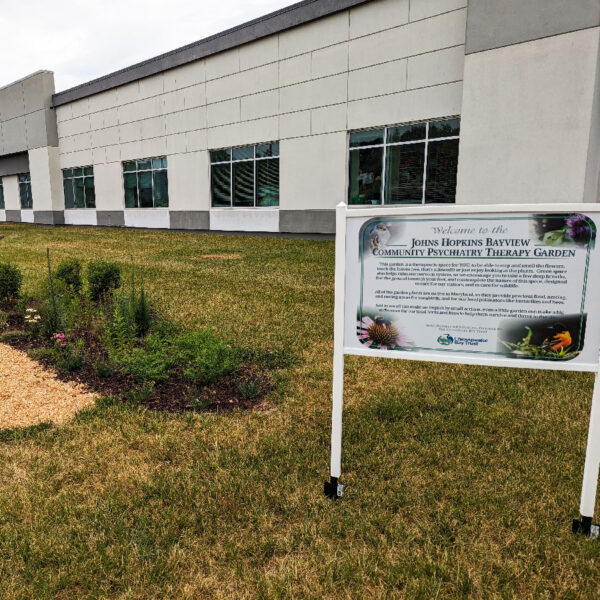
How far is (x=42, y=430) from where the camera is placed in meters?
3.54

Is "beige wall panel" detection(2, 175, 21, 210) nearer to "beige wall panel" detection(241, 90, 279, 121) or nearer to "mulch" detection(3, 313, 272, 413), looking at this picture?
"beige wall panel" detection(241, 90, 279, 121)

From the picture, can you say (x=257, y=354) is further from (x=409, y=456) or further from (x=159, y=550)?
(x=159, y=550)

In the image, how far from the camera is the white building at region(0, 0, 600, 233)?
38.6 feet

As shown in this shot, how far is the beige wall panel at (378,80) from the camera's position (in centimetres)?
1471

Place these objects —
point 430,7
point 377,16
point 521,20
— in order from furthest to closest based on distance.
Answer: point 377,16 < point 430,7 < point 521,20

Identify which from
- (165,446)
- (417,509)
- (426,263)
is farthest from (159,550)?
(426,263)

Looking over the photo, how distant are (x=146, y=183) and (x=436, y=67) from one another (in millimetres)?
15938

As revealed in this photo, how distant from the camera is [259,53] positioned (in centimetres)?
1822

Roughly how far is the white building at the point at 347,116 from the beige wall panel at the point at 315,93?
1.9 inches

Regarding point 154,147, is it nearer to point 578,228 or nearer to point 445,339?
point 445,339

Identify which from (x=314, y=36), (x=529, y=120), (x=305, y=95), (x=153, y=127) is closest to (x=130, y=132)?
(x=153, y=127)

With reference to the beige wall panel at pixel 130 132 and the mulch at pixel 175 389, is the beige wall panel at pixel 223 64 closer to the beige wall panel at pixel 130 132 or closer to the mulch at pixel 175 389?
the beige wall panel at pixel 130 132

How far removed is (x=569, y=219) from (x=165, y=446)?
9.31 feet

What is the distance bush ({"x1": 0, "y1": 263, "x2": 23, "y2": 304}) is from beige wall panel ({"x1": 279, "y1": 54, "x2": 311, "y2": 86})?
523 inches
